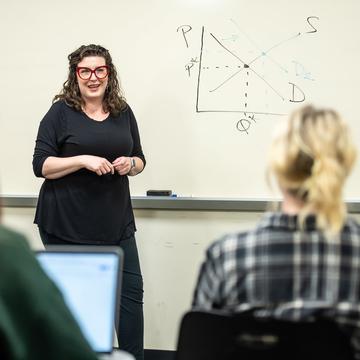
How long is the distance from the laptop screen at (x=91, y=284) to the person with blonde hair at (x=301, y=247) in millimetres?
193

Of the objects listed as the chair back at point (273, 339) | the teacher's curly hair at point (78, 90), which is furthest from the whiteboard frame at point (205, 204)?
the chair back at point (273, 339)

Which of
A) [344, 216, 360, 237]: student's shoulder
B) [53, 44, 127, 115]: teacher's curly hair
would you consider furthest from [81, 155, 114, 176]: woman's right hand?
[344, 216, 360, 237]: student's shoulder

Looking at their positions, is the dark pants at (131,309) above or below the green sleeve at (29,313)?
below

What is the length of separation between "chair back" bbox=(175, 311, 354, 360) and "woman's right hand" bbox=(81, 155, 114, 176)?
1378mm

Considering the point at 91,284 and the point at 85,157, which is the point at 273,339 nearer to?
the point at 91,284

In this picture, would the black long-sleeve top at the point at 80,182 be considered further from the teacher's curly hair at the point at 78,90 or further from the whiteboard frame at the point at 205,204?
the whiteboard frame at the point at 205,204

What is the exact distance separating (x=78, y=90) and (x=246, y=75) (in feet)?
2.55

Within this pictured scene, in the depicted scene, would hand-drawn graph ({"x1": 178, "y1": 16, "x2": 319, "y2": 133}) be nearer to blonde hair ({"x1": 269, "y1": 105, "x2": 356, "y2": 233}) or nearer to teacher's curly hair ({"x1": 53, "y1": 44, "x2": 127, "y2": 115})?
teacher's curly hair ({"x1": 53, "y1": 44, "x2": 127, "y2": 115})

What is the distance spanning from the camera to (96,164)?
2434 mm

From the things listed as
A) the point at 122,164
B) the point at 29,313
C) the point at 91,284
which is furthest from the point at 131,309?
the point at 29,313

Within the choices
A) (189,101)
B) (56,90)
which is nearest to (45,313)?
(189,101)

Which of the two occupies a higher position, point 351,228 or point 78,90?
point 78,90

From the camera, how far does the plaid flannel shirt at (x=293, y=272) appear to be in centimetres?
118

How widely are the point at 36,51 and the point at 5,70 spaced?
0.19 meters
